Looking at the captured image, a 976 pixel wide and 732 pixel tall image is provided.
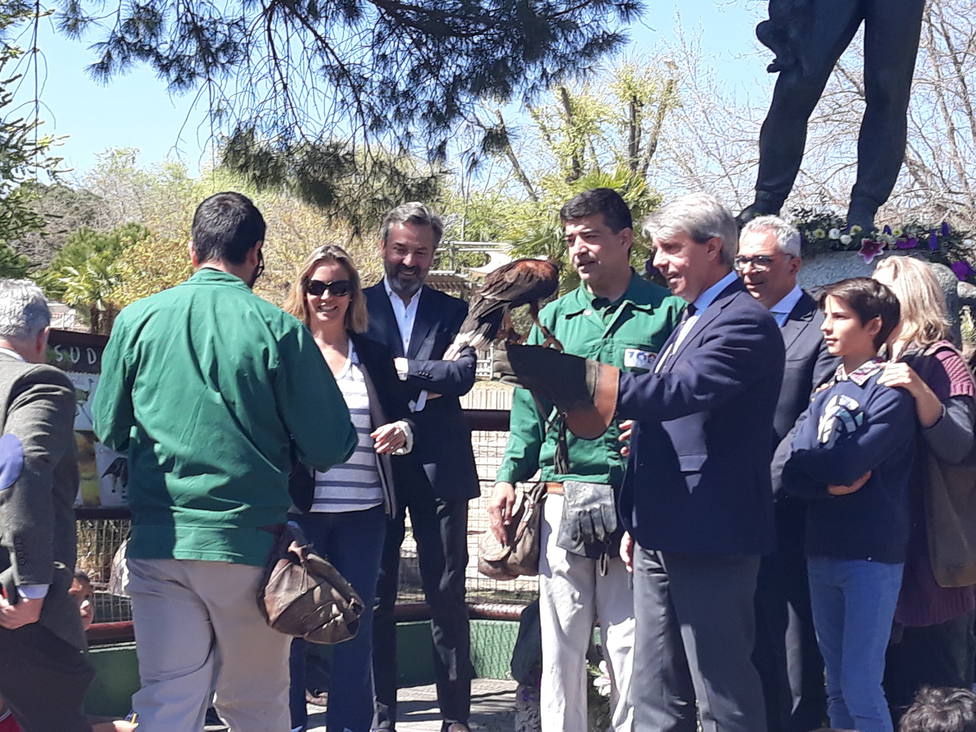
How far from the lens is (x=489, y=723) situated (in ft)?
18.6

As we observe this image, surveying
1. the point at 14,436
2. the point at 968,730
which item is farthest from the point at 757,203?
the point at 14,436

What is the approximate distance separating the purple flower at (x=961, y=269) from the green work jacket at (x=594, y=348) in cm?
215

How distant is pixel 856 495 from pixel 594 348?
1.04m

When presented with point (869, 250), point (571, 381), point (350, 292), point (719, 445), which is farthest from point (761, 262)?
point (869, 250)

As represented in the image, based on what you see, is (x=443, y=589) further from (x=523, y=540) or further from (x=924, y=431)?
(x=924, y=431)

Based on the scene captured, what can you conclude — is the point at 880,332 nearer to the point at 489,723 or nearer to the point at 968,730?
the point at 968,730

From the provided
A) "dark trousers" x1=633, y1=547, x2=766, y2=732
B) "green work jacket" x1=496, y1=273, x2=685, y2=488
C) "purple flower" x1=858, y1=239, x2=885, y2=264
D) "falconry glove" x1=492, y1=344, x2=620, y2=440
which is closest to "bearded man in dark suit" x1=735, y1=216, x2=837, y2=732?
"green work jacket" x1=496, y1=273, x2=685, y2=488

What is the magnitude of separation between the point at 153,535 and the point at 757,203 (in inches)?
154

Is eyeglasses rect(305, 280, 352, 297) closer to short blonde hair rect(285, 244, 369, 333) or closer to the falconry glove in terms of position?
short blonde hair rect(285, 244, 369, 333)

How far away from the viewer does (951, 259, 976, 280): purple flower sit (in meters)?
6.04

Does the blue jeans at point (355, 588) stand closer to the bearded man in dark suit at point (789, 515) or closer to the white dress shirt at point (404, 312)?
the white dress shirt at point (404, 312)

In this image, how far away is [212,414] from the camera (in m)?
3.50

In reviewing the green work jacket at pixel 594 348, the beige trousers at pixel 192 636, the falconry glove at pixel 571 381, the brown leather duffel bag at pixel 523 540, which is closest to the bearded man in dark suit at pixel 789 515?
the green work jacket at pixel 594 348

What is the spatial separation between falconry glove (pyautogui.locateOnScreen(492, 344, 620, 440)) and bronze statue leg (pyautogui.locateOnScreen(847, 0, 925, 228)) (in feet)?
10.7
